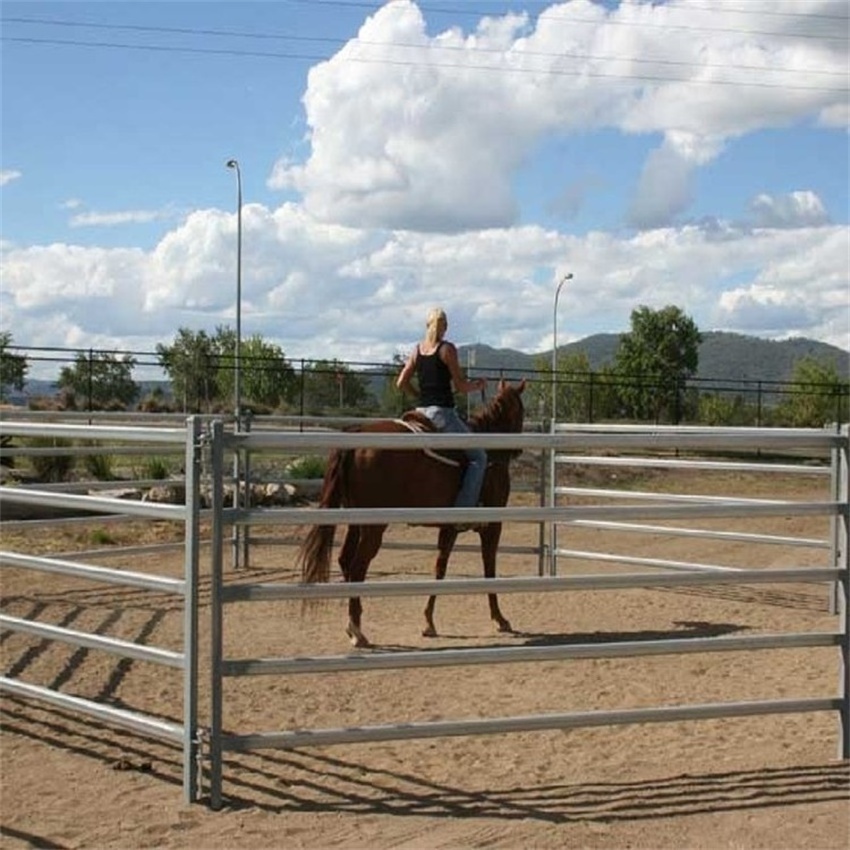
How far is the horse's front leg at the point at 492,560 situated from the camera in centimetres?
891

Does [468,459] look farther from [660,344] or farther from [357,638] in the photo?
[660,344]

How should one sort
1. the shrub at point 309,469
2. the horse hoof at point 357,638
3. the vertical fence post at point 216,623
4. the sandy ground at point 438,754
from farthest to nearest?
1. the shrub at point 309,469
2. the horse hoof at point 357,638
3. the vertical fence post at point 216,623
4. the sandy ground at point 438,754

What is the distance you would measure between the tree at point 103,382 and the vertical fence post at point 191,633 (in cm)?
2413

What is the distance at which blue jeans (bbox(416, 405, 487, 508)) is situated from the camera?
8.44 meters

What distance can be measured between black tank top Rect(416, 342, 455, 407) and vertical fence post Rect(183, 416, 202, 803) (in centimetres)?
376

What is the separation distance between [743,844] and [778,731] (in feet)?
5.64

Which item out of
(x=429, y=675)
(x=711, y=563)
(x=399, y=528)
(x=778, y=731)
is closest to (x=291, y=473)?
(x=399, y=528)

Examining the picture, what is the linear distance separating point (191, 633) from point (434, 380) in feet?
13.2

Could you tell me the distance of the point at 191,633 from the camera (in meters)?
4.77

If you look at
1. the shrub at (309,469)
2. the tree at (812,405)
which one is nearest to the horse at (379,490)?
the shrub at (309,469)

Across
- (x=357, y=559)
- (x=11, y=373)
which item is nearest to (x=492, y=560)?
(x=357, y=559)

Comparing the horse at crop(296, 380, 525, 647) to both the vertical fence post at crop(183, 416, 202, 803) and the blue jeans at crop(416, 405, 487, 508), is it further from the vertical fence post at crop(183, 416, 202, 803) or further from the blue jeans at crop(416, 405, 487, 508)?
the vertical fence post at crop(183, 416, 202, 803)

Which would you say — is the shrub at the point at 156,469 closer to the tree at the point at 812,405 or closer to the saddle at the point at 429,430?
the saddle at the point at 429,430

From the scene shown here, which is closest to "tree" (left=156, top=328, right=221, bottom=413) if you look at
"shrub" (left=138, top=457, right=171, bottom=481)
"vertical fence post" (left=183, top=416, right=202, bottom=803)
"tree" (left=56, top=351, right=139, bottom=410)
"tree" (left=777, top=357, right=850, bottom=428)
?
"tree" (left=56, top=351, right=139, bottom=410)
